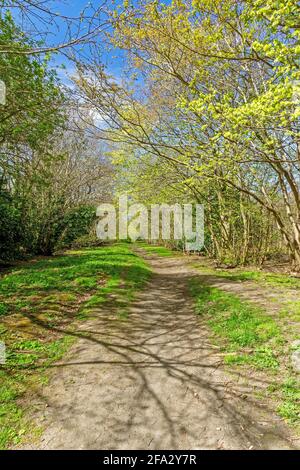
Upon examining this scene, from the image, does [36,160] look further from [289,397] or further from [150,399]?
[289,397]

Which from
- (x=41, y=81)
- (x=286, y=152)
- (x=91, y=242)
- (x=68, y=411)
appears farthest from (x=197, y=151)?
(x=91, y=242)

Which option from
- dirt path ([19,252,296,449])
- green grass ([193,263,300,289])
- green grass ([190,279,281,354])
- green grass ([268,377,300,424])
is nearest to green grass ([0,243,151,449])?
dirt path ([19,252,296,449])

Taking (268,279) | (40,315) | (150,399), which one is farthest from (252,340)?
(268,279)

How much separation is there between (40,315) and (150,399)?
11.3 ft

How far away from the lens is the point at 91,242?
77.6ft

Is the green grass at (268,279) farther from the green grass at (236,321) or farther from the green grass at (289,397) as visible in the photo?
the green grass at (289,397)

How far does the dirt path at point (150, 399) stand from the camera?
2.98 metres

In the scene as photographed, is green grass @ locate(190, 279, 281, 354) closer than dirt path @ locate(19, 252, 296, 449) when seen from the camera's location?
No

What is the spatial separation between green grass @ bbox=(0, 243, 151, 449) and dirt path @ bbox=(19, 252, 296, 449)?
278 mm

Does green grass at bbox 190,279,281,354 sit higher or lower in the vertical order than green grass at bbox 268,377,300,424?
higher

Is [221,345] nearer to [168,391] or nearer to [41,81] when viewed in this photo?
[168,391]

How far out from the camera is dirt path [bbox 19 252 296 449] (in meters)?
2.98

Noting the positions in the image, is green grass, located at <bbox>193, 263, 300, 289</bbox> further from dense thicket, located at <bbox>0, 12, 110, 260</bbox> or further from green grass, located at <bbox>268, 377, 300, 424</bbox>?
dense thicket, located at <bbox>0, 12, 110, 260</bbox>

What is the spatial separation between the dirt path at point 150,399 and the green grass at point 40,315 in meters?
0.28
